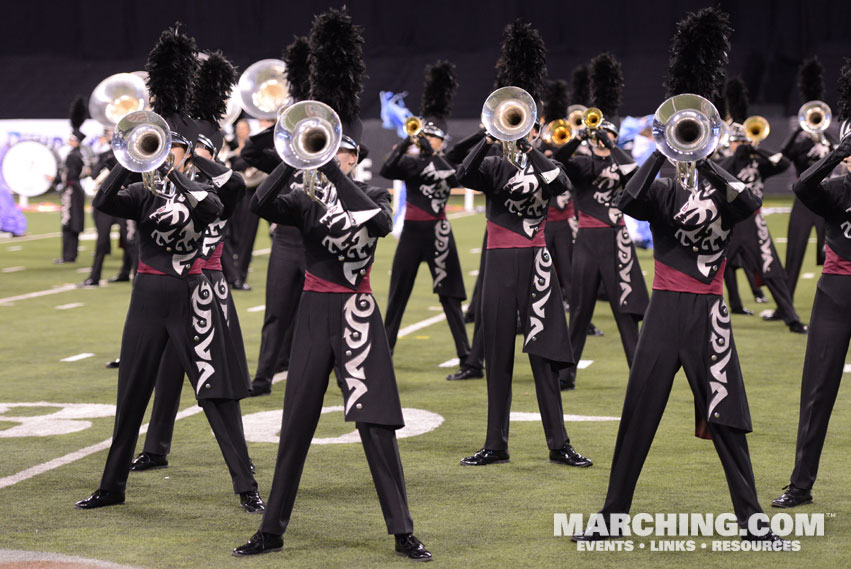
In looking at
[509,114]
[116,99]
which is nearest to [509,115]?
[509,114]

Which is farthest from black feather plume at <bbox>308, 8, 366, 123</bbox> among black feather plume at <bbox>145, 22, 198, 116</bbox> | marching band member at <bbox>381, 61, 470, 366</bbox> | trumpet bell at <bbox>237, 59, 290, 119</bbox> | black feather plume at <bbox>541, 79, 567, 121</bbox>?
black feather plume at <bbox>541, 79, 567, 121</bbox>

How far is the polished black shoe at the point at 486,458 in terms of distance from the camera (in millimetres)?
6938

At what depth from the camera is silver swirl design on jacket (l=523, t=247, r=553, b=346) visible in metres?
7.20

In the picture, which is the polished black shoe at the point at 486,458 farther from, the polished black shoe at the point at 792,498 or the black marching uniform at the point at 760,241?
the black marching uniform at the point at 760,241

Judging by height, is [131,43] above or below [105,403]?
above

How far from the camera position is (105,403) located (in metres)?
8.62

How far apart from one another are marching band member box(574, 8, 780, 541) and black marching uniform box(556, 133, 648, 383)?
3426mm

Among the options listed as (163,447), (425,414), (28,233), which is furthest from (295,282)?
(28,233)

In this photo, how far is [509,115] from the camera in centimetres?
711

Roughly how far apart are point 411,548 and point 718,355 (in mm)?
1476

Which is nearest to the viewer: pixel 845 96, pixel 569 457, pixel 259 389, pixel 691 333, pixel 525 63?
pixel 691 333

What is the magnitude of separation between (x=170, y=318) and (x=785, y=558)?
2.93 metres

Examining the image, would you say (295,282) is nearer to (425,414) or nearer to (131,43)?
(425,414)

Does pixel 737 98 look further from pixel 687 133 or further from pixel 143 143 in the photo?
pixel 143 143
